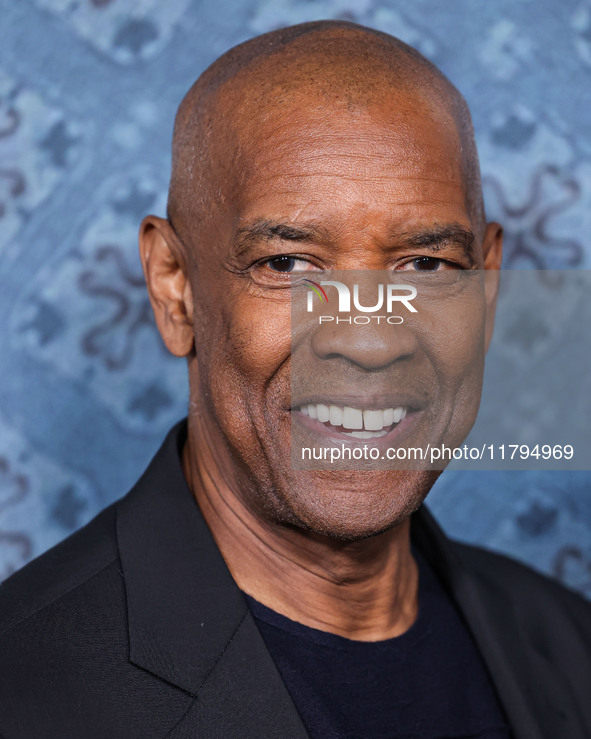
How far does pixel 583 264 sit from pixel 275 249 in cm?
160

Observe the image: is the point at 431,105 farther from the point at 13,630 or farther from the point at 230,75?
the point at 13,630

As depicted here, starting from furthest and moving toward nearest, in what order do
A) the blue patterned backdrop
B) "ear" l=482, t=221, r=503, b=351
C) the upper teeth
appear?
the blue patterned backdrop, "ear" l=482, t=221, r=503, b=351, the upper teeth

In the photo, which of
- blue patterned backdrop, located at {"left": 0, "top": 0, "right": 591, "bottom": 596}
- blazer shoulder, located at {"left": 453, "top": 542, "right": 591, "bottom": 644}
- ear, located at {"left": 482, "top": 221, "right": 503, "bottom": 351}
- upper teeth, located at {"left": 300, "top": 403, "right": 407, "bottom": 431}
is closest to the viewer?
upper teeth, located at {"left": 300, "top": 403, "right": 407, "bottom": 431}

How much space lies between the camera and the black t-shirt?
196 cm

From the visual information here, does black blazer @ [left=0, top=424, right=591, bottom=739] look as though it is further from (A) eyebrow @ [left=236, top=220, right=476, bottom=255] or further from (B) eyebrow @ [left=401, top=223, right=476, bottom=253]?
(B) eyebrow @ [left=401, top=223, right=476, bottom=253]

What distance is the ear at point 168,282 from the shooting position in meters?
2.19

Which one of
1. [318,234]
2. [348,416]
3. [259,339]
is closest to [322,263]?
[318,234]

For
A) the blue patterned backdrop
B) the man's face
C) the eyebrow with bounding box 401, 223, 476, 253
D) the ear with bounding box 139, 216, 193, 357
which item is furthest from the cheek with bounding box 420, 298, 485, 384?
the blue patterned backdrop

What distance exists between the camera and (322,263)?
1.93 m

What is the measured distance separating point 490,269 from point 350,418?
Result: 1.96ft

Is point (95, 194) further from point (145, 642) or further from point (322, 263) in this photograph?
point (145, 642)

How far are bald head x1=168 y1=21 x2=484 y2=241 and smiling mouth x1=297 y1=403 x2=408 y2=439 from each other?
0.44m

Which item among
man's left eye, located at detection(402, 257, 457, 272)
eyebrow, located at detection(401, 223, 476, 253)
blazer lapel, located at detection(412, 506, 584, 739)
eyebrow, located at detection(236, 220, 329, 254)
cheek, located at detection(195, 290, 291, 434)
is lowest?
blazer lapel, located at detection(412, 506, 584, 739)

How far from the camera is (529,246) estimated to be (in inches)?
127
